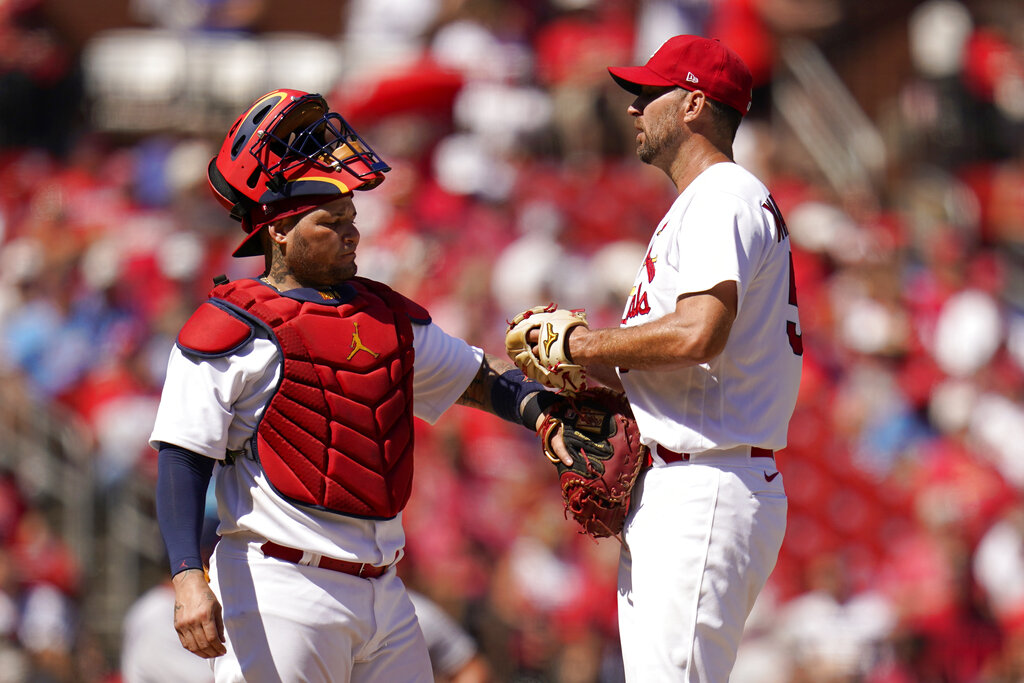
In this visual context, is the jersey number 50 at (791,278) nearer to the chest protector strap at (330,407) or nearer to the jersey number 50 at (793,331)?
the jersey number 50 at (793,331)

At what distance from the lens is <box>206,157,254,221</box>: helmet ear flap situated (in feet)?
10.6

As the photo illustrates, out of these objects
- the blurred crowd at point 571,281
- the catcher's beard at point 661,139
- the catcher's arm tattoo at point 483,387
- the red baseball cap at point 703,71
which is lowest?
the blurred crowd at point 571,281

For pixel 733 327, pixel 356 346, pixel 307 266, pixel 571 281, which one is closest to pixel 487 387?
pixel 356 346

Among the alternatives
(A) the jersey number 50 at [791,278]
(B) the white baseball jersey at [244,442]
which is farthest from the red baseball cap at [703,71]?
(B) the white baseball jersey at [244,442]

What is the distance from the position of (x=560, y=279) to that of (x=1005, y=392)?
3006 mm

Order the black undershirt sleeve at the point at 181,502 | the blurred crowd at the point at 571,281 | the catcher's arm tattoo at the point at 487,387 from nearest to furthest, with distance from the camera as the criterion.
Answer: the black undershirt sleeve at the point at 181,502, the catcher's arm tattoo at the point at 487,387, the blurred crowd at the point at 571,281

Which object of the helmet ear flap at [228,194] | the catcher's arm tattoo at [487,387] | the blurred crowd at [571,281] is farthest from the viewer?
the blurred crowd at [571,281]

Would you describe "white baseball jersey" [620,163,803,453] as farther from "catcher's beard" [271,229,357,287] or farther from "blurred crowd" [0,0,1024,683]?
"blurred crowd" [0,0,1024,683]

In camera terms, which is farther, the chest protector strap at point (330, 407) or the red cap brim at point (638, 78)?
the red cap brim at point (638, 78)

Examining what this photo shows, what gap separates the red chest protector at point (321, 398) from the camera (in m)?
3.04

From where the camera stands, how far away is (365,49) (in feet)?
40.5

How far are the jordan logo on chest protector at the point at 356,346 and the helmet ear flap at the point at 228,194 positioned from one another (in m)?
0.42

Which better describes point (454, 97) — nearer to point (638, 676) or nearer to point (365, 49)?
point (365, 49)

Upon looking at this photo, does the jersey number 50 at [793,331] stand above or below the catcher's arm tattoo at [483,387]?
above
